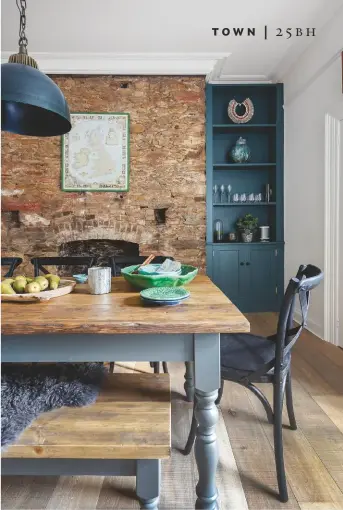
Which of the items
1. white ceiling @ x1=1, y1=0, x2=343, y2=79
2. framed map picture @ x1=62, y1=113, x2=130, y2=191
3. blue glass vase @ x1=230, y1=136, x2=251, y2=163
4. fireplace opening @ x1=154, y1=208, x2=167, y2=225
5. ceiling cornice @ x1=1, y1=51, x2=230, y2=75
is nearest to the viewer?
white ceiling @ x1=1, y1=0, x2=343, y2=79

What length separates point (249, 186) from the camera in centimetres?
541

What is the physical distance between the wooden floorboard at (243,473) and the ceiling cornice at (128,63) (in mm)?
3730

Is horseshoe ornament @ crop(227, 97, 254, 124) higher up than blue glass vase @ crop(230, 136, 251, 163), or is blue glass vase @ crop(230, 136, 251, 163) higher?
horseshoe ornament @ crop(227, 97, 254, 124)

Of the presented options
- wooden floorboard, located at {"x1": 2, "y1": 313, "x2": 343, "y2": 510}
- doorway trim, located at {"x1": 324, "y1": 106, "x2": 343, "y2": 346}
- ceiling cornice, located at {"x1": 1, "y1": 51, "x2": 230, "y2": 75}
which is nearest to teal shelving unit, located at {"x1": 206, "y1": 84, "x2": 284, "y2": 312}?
ceiling cornice, located at {"x1": 1, "y1": 51, "x2": 230, "y2": 75}

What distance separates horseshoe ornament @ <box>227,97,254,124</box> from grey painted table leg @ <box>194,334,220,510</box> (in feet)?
14.0

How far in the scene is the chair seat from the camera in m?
1.78

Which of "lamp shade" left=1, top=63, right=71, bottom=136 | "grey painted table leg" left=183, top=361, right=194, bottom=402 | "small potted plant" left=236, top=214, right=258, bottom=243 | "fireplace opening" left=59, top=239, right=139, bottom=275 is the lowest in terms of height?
"grey painted table leg" left=183, top=361, right=194, bottom=402

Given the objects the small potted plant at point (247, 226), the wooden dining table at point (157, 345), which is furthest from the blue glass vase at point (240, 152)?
the wooden dining table at point (157, 345)

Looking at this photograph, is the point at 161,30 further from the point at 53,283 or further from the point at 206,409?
the point at 206,409

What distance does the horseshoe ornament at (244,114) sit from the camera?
200 inches

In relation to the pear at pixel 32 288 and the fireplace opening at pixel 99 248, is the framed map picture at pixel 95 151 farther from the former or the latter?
the pear at pixel 32 288

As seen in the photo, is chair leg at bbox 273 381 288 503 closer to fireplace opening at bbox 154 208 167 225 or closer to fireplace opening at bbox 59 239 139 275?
fireplace opening at bbox 154 208 167 225

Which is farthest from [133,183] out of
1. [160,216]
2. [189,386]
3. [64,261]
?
[189,386]

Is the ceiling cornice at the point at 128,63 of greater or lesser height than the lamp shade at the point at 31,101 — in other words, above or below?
above
